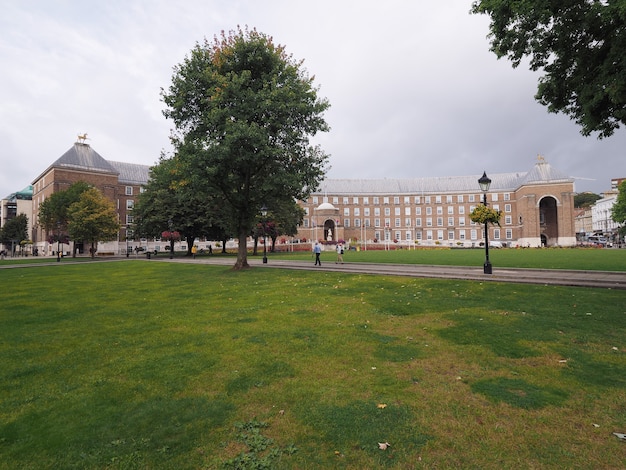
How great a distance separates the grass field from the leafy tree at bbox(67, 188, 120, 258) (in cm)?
4283

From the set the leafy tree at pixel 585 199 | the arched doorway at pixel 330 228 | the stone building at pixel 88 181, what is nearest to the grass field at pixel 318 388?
the stone building at pixel 88 181

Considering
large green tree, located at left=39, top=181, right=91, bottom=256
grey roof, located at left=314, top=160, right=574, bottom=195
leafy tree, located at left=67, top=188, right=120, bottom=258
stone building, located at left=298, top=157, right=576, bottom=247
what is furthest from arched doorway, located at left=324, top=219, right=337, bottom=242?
large green tree, located at left=39, top=181, right=91, bottom=256

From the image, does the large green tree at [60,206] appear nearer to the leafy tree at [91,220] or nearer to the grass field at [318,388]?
the leafy tree at [91,220]

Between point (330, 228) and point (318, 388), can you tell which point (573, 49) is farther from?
point (330, 228)

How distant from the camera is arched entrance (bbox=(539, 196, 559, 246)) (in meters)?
79.9

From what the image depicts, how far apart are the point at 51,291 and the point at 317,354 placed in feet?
44.4

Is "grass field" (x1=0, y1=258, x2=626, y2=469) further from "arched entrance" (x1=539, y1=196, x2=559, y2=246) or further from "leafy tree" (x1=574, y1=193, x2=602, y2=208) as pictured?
"leafy tree" (x1=574, y1=193, x2=602, y2=208)

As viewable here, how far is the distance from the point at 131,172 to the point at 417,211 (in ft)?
251

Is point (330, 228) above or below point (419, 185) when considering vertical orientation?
below

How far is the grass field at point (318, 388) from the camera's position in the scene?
335 centimetres

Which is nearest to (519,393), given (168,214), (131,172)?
(168,214)

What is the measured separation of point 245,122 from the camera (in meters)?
18.8

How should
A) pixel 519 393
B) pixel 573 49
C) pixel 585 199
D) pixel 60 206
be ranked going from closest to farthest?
1. pixel 519 393
2. pixel 573 49
3. pixel 60 206
4. pixel 585 199

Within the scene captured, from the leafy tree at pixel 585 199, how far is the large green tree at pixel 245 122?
165 m
